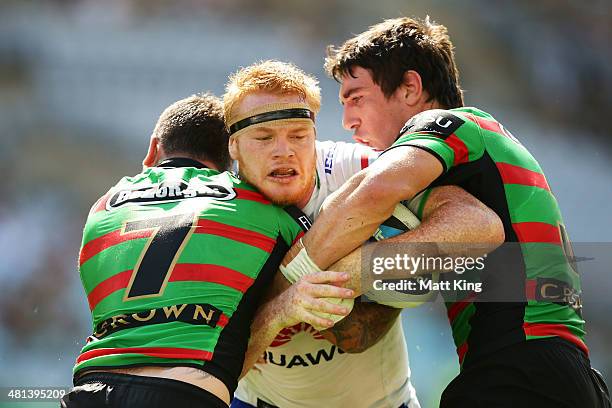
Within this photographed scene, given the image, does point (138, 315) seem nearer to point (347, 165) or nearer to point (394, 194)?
point (394, 194)

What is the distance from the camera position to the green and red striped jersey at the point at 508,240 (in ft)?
9.70

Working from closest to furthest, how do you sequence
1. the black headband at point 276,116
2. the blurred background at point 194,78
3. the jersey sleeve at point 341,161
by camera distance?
the black headband at point 276,116 → the jersey sleeve at point 341,161 → the blurred background at point 194,78

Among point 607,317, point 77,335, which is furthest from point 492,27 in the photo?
point 77,335

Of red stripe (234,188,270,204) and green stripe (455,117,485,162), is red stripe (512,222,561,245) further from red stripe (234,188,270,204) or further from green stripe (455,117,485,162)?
red stripe (234,188,270,204)

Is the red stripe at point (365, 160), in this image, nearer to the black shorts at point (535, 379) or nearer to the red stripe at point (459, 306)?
the red stripe at point (459, 306)

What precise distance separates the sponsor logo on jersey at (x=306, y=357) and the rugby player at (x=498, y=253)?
76 cm

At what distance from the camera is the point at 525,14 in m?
8.82

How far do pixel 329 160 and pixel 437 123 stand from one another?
1054mm

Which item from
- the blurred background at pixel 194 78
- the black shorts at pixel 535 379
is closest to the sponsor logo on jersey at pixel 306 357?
the black shorts at pixel 535 379

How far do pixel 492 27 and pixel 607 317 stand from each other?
11.1 ft

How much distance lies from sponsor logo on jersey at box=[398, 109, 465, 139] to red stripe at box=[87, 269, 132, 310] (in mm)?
1175

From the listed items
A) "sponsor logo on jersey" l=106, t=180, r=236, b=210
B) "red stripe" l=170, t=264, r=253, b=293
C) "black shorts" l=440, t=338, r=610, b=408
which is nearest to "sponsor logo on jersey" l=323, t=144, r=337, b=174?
A: "sponsor logo on jersey" l=106, t=180, r=236, b=210

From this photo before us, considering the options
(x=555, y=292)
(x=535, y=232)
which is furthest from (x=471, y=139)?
(x=555, y=292)

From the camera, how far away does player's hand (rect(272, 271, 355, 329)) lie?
2936 mm
